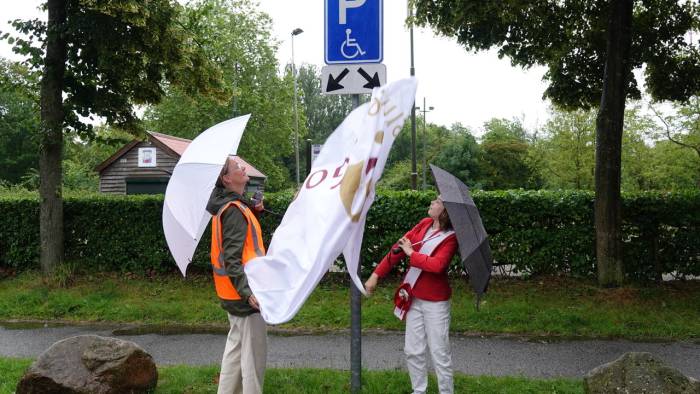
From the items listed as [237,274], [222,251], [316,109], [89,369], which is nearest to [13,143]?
[316,109]

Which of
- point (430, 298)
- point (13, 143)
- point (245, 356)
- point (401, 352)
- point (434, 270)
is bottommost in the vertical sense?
point (401, 352)

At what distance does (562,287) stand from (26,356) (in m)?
7.88

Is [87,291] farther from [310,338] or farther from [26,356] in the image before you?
[310,338]

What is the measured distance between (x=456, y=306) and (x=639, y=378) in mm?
4221

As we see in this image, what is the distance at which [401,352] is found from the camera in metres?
6.58

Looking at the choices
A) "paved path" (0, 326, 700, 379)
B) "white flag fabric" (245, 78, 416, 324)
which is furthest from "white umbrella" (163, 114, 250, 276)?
"paved path" (0, 326, 700, 379)

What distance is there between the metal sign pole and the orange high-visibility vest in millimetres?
941

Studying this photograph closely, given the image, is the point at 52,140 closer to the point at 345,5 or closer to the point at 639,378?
the point at 345,5

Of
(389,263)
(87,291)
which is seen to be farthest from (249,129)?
(389,263)

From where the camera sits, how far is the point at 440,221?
4.54 meters

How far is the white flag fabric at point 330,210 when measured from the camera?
3246 millimetres

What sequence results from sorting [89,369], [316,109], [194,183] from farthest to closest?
[316,109] → [89,369] → [194,183]

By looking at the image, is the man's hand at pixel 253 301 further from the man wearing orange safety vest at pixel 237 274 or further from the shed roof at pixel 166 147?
the shed roof at pixel 166 147

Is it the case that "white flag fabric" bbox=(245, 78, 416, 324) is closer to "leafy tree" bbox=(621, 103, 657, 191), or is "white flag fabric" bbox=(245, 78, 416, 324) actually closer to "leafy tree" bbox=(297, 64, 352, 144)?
"leafy tree" bbox=(621, 103, 657, 191)
